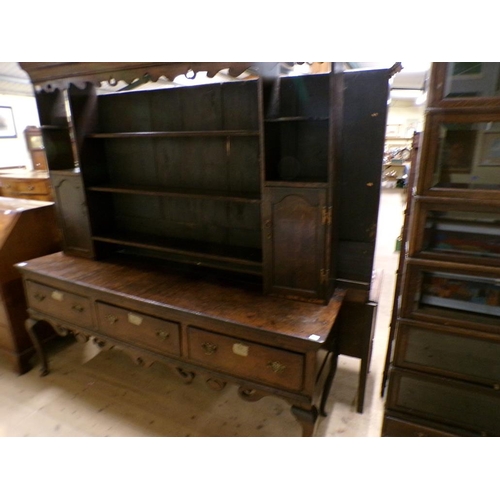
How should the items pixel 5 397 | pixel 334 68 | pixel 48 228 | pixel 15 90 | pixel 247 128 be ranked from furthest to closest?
pixel 15 90 → pixel 48 228 → pixel 5 397 → pixel 247 128 → pixel 334 68

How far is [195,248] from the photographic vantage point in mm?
2006

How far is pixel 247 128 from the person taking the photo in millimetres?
1826

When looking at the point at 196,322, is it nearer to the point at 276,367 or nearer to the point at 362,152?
the point at 276,367

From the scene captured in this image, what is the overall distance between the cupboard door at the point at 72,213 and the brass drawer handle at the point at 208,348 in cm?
112

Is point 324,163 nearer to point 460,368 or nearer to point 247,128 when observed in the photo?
point 247,128

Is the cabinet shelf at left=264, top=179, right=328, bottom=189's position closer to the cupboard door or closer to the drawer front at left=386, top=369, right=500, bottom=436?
the drawer front at left=386, top=369, right=500, bottom=436

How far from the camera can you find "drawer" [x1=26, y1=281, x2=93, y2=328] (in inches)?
76.7

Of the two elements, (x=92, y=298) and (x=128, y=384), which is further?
(x=128, y=384)

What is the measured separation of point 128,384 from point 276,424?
100 centimetres

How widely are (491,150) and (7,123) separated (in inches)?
277

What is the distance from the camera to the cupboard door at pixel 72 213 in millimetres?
2154

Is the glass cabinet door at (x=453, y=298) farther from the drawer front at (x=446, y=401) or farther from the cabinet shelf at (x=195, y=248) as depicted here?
the cabinet shelf at (x=195, y=248)
